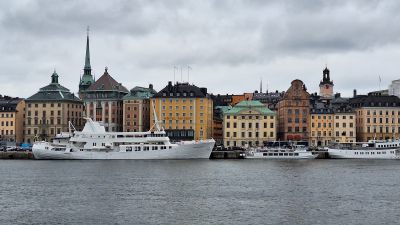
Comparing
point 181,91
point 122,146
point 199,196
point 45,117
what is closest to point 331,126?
point 181,91

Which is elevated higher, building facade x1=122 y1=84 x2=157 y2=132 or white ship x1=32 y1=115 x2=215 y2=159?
A: building facade x1=122 y1=84 x2=157 y2=132

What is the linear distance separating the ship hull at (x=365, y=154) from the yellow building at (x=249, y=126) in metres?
31.3

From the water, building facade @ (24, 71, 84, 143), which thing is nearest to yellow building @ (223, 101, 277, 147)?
building facade @ (24, 71, 84, 143)

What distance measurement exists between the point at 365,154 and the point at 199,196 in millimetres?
89884

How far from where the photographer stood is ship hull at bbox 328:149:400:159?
15525 cm

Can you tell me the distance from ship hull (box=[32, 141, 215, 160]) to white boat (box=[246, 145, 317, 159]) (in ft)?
38.9

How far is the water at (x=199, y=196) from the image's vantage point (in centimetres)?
6116

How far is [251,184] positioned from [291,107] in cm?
10188

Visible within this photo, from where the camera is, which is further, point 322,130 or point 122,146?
point 322,130

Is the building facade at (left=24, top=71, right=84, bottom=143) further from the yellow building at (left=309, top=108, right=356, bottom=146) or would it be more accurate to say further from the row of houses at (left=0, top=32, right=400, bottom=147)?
the yellow building at (left=309, top=108, right=356, bottom=146)

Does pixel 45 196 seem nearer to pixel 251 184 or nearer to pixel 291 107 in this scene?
pixel 251 184

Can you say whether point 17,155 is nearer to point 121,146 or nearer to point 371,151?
point 121,146

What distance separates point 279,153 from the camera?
15725 centimetres

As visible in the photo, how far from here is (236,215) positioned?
62438mm
